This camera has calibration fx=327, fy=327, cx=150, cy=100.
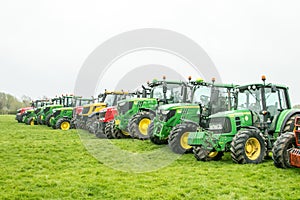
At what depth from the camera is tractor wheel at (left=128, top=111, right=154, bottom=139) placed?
44.1 ft


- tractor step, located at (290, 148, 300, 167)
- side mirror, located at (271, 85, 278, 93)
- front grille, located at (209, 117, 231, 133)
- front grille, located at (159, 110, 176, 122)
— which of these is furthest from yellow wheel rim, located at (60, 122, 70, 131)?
tractor step, located at (290, 148, 300, 167)

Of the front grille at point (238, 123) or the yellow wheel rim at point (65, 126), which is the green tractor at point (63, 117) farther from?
the front grille at point (238, 123)

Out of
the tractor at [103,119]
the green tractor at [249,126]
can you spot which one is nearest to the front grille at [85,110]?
the tractor at [103,119]

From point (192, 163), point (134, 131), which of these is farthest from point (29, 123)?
point (192, 163)

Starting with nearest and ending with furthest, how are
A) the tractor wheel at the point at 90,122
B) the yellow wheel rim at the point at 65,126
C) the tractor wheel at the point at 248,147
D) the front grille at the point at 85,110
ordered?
the tractor wheel at the point at 248,147 → the tractor wheel at the point at 90,122 → the front grille at the point at 85,110 → the yellow wheel rim at the point at 65,126

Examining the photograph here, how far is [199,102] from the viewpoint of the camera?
11.8 meters

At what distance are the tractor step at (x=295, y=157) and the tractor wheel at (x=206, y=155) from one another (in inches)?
85.9

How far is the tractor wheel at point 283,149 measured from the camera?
24.8ft

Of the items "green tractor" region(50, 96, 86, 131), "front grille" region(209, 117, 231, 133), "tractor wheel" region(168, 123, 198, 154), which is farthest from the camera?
"green tractor" region(50, 96, 86, 131)

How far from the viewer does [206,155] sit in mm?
8945

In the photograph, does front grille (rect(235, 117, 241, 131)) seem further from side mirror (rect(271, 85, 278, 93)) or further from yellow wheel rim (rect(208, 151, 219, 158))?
side mirror (rect(271, 85, 278, 93))

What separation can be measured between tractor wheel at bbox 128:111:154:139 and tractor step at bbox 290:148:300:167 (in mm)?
7081

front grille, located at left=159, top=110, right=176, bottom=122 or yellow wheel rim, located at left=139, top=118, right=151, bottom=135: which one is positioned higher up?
front grille, located at left=159, top=110, right=176, bottom=122

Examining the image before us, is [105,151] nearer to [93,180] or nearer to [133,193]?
[93,180]
